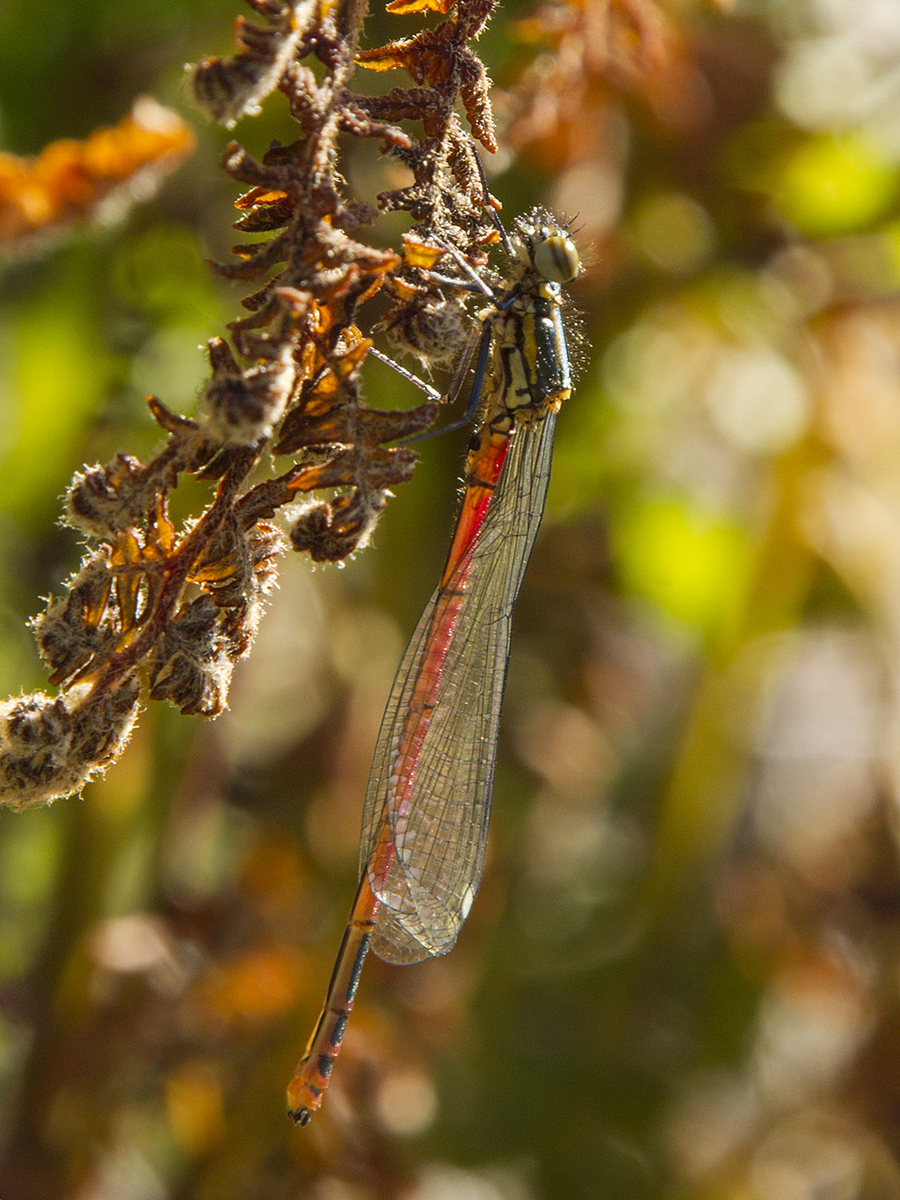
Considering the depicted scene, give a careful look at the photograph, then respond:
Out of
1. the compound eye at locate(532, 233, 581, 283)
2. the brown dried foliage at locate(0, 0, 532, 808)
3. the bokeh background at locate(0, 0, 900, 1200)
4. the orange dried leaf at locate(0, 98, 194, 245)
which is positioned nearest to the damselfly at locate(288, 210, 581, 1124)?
the compound eye at locate(532, 233, 581, 283)

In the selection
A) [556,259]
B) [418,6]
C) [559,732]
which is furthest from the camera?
[559,732]

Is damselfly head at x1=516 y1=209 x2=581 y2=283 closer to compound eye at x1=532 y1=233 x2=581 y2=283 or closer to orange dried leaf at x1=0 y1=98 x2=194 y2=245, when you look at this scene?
compound eye at x1=532 y1=233 x2=581 y2=283

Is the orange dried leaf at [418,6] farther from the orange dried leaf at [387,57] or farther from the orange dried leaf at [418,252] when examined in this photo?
the orange dried leaf at [418,252]

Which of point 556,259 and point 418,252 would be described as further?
point 556,259

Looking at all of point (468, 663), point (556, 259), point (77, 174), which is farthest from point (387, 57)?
point (468, 663)

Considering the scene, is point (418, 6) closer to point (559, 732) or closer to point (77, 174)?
point (77, 174)

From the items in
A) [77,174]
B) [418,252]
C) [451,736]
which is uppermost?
[77,174]

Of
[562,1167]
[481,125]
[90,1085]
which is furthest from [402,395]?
[562,1167]
